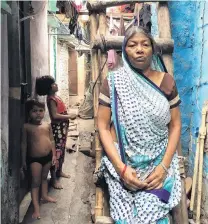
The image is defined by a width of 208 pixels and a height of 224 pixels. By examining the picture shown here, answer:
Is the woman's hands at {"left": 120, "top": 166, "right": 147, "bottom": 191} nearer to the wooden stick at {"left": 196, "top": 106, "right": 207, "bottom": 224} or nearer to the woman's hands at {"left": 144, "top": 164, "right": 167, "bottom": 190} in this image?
the woman's hands at {"left": 144, "top": 164, "right": 167, "bottom": 190}

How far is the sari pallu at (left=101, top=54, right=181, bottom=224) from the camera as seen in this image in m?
2.03

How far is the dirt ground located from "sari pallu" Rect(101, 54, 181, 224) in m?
1.95

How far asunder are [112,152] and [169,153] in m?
0.38

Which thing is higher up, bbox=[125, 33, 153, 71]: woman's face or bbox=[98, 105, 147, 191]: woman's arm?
bbox=[125, 33, 153, 71]: woman's face

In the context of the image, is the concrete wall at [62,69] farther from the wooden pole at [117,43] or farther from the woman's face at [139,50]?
the woman's face at [139,50]

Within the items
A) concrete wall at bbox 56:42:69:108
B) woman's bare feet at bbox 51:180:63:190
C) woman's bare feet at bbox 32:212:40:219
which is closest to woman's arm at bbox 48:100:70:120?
woman's bare feet at bbox 51:180:63:190

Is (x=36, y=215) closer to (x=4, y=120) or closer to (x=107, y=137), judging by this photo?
(x=4, y=120)

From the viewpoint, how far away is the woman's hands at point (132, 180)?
2000 millimetres

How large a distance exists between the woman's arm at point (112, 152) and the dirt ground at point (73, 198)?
2.02 m

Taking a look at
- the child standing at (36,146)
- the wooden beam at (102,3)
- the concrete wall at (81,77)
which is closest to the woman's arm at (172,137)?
the wooden beam at (102,3)

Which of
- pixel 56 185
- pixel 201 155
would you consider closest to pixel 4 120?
pixel 201 155

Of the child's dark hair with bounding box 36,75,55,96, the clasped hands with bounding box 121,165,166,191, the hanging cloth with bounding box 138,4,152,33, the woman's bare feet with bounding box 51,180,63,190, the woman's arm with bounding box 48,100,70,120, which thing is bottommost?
the woman's bare feet with bounding box 51,180,63,190

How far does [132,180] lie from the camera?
2.00m

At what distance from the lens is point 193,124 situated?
12.1 feet
